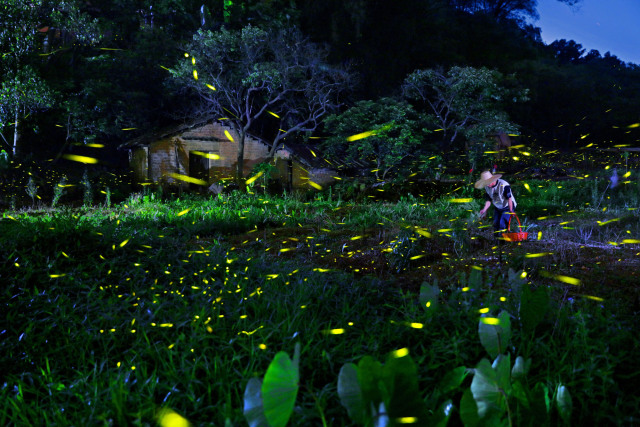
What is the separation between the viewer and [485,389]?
5.11 ft

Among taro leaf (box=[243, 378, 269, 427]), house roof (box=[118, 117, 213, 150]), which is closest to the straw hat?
taro leaf (box=[243, 378, 269, 427])

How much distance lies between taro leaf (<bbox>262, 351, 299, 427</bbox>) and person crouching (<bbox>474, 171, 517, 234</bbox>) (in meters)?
6.61

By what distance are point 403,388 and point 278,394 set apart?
44cm

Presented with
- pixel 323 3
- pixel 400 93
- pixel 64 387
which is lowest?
pixel 64 387

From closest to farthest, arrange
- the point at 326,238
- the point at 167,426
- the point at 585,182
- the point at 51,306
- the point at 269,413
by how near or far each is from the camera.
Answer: the point at 269,413, the point at 167,426, the point at 51,306, the point at 326,238, the point at 585,182

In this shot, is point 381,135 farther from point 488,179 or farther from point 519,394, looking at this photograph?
point 519,394

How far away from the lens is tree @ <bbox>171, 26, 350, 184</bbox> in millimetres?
16703

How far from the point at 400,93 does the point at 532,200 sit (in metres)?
8.53

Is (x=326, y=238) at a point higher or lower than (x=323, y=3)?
lower

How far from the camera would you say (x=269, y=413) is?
1.21 metres

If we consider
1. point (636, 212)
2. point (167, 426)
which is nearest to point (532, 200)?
point (636, 212)

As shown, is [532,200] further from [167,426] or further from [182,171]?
[182,171]

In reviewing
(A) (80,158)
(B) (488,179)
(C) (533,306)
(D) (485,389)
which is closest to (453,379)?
(D) (485,389)

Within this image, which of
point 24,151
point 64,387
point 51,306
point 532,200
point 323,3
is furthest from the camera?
point 323,3
